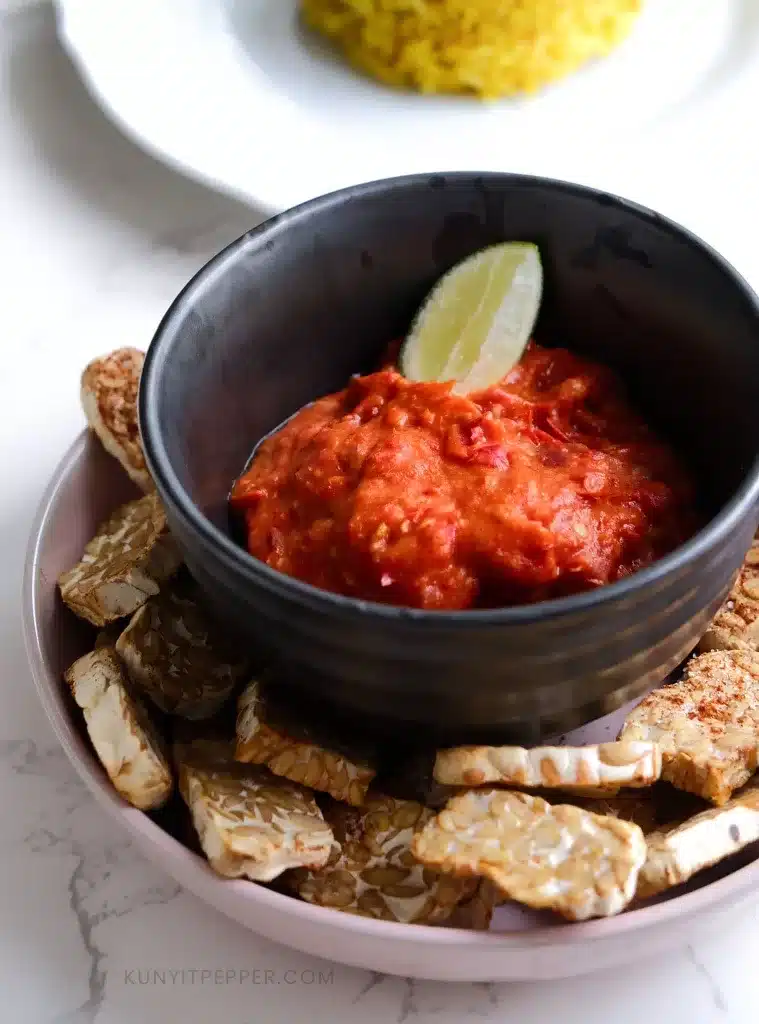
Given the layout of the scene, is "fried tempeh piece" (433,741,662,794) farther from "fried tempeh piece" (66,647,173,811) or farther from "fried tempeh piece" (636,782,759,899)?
"fried tempeh piece" (66,647,173,811)

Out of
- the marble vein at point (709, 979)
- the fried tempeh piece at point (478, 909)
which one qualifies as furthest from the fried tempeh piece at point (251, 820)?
the marble vein at point (709, 979)

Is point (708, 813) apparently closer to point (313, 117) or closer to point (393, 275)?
point (393, 275)

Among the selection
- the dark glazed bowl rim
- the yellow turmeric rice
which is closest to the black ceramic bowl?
the dark glazed bowl rim

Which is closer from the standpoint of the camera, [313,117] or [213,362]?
[213,362]

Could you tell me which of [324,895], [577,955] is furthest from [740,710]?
[324,895]

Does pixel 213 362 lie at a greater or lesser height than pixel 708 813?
greater

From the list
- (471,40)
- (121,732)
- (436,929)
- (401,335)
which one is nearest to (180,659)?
(121,732)

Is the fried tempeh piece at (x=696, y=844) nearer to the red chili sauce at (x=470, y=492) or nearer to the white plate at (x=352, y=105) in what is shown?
the red chili sauce at (x=470, y=492)
